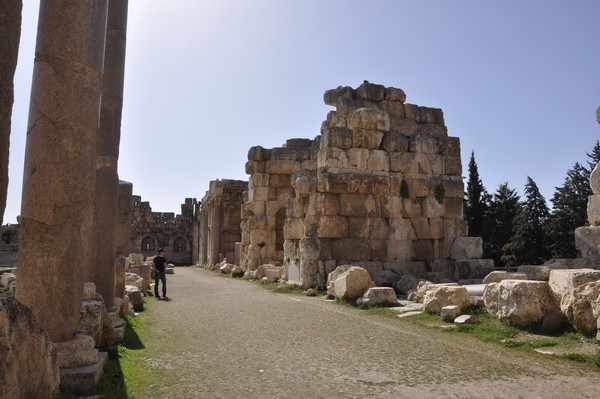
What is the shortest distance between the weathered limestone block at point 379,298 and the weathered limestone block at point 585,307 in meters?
3.92

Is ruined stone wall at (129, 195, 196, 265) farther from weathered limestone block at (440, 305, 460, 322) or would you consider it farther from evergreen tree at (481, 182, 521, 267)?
weathered limestone block at (440, 305, 460, 322)

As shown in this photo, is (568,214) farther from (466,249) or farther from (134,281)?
(134,281)

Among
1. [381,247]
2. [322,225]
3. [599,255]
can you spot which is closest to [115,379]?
[599,255]

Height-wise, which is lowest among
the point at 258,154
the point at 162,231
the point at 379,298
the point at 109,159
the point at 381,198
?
the point at 379,298

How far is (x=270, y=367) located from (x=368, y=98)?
37.0 feet

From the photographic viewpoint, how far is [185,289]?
50.6 feet

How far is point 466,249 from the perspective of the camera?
13992mm

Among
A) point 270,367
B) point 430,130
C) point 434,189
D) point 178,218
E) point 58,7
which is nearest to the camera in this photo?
point 58,7

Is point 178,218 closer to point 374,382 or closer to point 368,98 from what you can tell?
point 368,98

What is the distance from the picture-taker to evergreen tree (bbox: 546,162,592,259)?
2778 cm

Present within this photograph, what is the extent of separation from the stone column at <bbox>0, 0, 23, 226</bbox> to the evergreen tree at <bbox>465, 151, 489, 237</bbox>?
33938mm

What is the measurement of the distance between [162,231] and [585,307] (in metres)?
40.8

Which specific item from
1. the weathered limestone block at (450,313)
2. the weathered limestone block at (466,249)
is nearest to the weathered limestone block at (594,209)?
the weathered limestone block at (450,313)

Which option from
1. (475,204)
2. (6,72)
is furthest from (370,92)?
(475,204)
